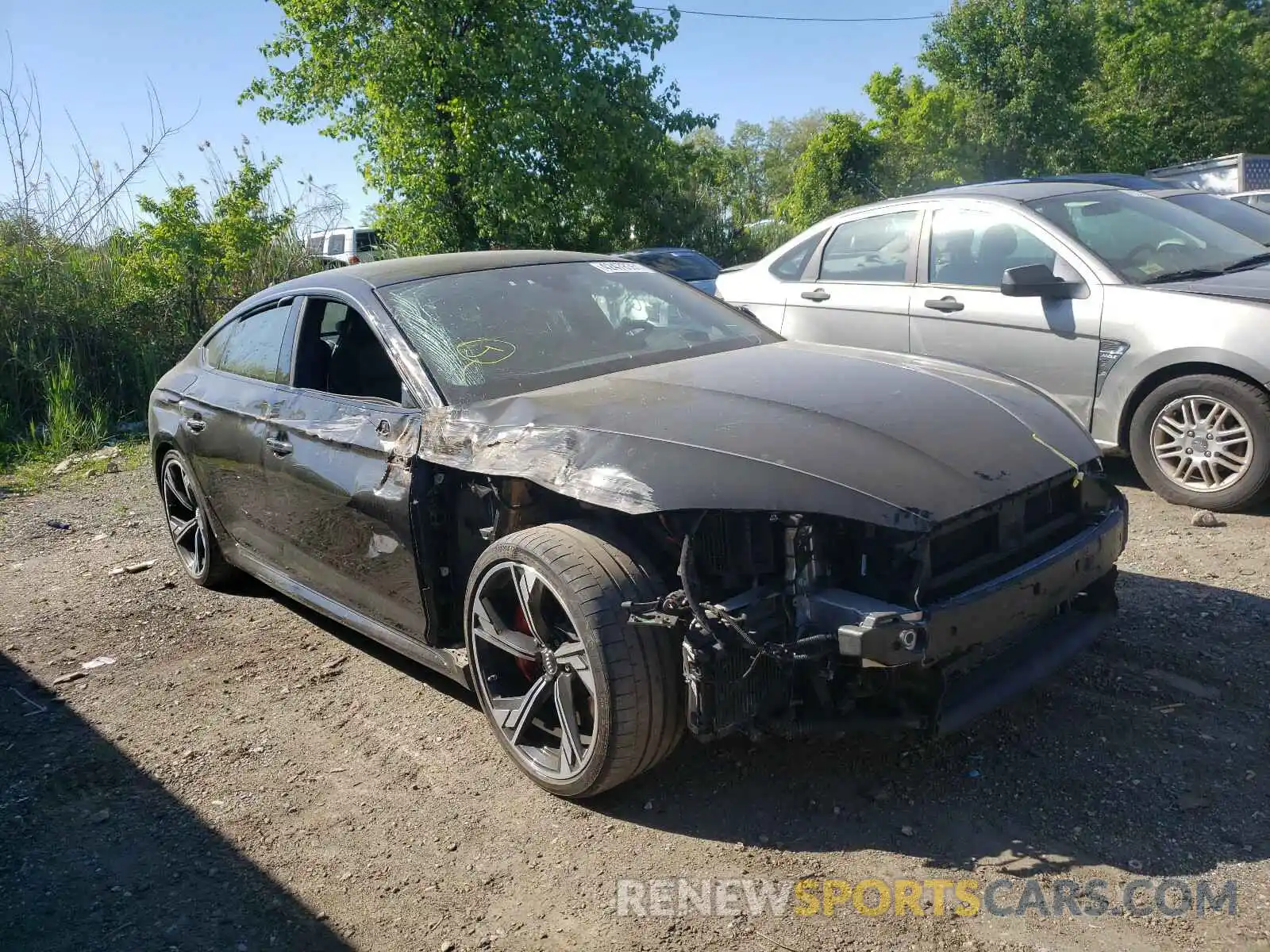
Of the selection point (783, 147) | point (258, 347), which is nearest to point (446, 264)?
point (258, 347)

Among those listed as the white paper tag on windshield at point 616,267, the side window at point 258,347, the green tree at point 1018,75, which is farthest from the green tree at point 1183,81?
the side window at point 258,347

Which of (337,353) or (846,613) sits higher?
(337,353)

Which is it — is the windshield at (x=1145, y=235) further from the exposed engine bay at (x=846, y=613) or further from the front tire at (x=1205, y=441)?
the exposed engine bay at (x=846, y=613)

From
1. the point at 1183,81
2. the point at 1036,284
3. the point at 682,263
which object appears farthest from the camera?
the point at 1183,81

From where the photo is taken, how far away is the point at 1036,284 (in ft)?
17.5

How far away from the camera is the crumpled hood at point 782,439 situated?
8.82 feet

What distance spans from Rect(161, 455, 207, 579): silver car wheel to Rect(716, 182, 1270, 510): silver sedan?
3829mm

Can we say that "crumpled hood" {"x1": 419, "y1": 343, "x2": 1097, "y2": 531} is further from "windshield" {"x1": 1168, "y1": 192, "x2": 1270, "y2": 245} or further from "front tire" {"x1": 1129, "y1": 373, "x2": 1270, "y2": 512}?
"windshield" {"x1": 1168, "y1": 192, "x2": 1270, "y2": 245}

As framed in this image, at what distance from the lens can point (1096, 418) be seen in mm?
5402

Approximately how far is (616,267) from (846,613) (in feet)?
7.83

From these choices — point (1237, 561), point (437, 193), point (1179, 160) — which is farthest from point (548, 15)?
point (1179, 160)

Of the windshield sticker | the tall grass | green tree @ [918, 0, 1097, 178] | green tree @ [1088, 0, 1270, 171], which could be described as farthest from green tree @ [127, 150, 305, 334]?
green tree @ [1088, 0, 1270, 171]

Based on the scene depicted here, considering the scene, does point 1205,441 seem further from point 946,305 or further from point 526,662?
point 526,662

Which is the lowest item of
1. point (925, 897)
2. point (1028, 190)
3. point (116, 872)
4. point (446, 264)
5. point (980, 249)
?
point (116, 872)
